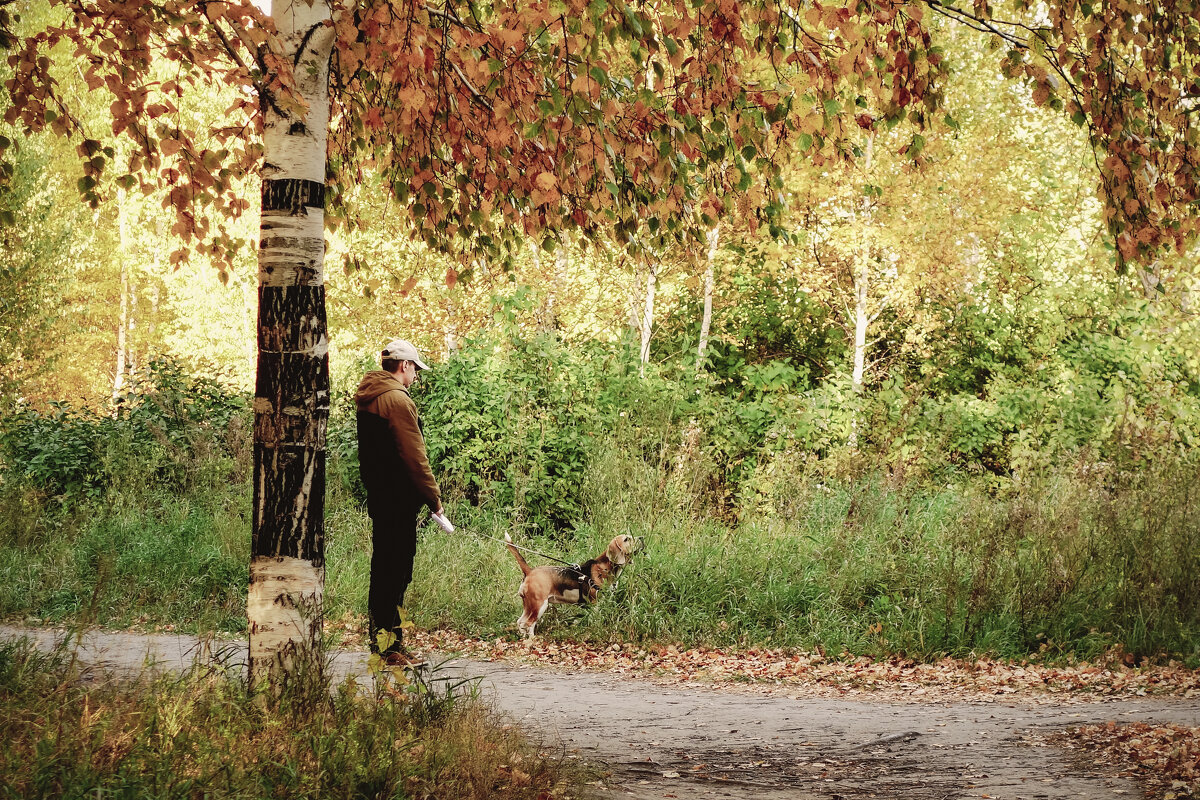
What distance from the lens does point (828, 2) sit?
486 centimetres

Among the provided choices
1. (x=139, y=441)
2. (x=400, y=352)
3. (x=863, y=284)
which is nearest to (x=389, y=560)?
(x=400, y=352)

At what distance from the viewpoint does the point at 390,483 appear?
6672 mm

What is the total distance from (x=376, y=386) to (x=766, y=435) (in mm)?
7261

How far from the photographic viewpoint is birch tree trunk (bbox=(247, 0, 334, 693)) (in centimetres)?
418

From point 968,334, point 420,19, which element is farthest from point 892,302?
point 420,19

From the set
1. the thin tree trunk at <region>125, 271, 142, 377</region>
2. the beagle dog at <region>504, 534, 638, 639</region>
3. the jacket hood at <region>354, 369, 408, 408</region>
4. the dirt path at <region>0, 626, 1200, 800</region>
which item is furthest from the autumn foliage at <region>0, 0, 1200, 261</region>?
the thin tree trunk at <region>125, 271, 142, 377</region>

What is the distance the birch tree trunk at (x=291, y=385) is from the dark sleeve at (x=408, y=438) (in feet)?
7.17

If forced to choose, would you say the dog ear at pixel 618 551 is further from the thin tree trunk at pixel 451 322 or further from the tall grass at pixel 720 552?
the thin tree trunk at pixel 451 322

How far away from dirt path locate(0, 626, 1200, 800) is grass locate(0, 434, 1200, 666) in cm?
124

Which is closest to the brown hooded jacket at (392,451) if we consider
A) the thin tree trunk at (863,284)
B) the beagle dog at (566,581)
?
the beagle dog at (566,581)

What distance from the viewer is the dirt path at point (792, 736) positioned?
178 inches

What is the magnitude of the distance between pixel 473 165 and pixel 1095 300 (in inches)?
551

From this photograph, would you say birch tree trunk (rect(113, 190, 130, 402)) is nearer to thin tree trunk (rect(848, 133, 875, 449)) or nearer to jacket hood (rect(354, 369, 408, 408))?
thin tree trunk (rect(848, 133, 875, 449))

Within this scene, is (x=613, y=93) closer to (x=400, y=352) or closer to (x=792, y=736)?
(x=400, y=352)
